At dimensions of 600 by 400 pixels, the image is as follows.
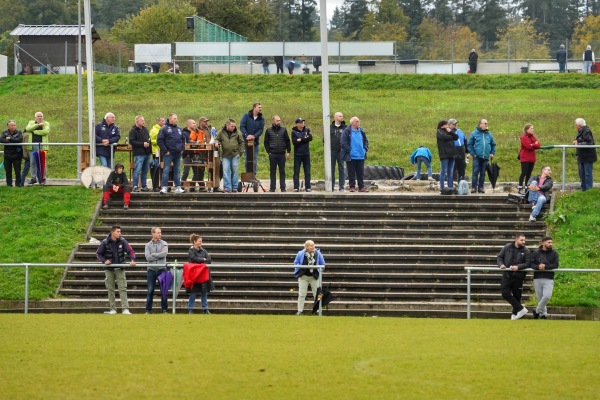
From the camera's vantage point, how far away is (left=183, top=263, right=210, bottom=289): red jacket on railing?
23.0m

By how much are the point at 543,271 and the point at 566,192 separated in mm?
7650

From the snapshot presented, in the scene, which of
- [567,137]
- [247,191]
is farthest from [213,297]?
[567,137]

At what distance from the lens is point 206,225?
28547mm

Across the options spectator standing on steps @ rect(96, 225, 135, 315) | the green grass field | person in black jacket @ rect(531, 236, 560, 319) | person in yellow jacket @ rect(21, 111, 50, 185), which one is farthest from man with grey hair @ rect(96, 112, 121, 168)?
person in black jacket @ rect(531, 236, 560, 319)

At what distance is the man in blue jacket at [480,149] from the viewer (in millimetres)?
29844

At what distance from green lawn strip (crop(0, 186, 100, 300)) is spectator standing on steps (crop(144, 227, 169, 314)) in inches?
114

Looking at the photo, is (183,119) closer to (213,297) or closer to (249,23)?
(213,297)

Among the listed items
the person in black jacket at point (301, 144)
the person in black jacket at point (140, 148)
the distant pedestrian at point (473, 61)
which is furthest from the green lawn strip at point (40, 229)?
the distant pedestrian at point (473, 61)

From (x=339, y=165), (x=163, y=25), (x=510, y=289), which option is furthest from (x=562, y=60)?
(x=510, y=289)

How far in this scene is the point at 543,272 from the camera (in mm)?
22562

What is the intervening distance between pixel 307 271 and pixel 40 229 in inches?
333

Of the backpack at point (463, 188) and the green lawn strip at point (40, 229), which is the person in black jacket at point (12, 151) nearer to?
the green lawn strip at point (40, 229)

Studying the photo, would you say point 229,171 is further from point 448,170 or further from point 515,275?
point 515,275

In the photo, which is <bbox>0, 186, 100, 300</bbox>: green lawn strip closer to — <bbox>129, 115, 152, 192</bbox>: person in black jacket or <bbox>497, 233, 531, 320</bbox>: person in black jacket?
<bbox>129, 115, 152, 192</bbox>: person in black jacket
